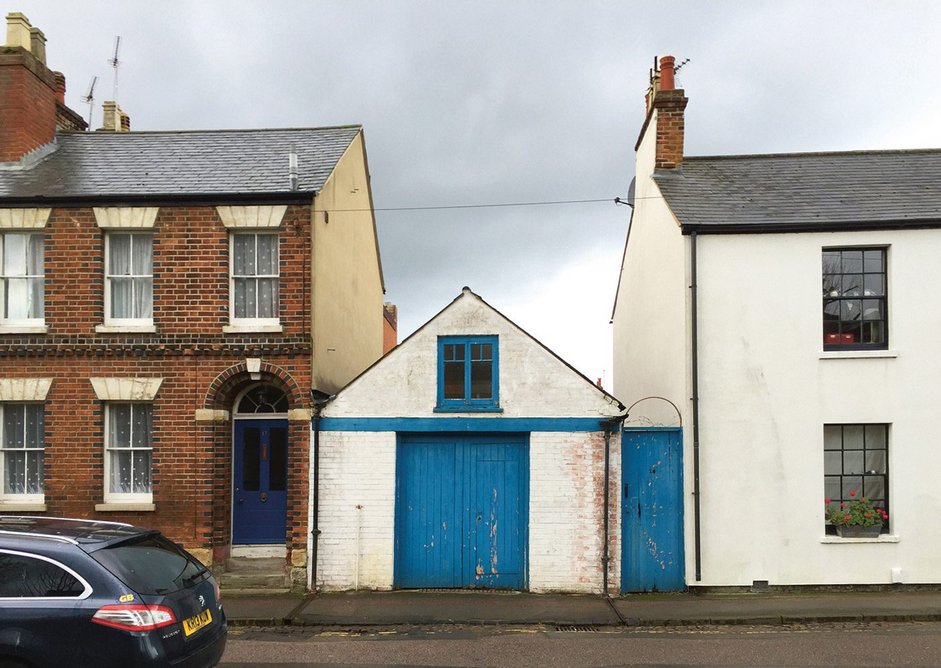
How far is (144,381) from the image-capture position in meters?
12.5

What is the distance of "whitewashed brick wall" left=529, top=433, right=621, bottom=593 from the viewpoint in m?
11.7

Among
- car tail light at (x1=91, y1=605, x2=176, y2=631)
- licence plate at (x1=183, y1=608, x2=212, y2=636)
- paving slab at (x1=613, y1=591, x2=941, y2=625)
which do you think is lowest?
paving slab at (x1=613, y1=591, x2=941, y2=625)

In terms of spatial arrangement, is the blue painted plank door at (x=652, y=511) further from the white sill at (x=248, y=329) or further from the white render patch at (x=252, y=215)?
the white render patch at (x=252, y=215)

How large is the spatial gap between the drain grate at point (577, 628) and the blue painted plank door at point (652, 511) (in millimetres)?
1801

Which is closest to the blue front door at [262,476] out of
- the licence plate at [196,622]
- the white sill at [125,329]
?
the white sill at [125,329]

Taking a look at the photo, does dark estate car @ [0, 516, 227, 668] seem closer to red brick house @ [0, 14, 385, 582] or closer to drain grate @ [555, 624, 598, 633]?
drain grate @ [555, 624, 598, 633]

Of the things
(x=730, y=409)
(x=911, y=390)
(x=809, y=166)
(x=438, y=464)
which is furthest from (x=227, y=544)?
(x=809, y=166)

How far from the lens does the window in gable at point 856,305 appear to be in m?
12.3

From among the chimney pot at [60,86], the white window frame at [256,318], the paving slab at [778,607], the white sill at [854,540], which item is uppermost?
the chimney pot at [60,86]

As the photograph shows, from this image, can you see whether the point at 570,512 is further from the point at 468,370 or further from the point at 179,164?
the point at 179,164

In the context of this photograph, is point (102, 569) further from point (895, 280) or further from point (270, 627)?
point (895, 280)

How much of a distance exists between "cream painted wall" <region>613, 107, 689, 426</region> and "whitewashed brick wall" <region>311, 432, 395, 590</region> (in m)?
4.64

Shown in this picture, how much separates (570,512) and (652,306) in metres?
4.61

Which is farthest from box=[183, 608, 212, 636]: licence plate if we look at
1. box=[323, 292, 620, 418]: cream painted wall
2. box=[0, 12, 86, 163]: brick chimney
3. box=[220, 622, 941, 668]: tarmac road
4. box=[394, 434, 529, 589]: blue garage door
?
box=[0, 12, 86, 163]: brick chimney
